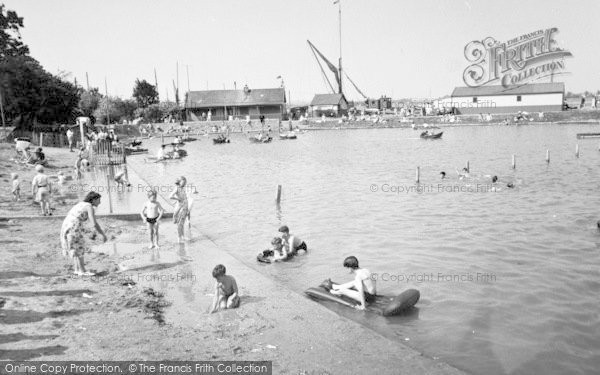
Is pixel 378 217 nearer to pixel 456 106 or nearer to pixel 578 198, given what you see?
pixel 578 198

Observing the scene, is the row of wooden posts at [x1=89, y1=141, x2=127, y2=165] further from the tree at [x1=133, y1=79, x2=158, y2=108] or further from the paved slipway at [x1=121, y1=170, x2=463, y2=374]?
the tree at [x1=133, y1=79, x2=158, y2=108]

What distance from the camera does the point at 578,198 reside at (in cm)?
2550

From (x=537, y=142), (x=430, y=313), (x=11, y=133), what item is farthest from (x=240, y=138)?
(x=430, y=313)

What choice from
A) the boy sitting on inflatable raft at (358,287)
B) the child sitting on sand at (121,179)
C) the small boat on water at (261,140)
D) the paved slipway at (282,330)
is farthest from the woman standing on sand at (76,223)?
the small boat on water at (261,140)

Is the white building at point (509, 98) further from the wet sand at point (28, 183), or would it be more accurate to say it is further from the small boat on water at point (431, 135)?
the wet sand at point (28, 183)

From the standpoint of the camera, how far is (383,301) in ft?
37.1

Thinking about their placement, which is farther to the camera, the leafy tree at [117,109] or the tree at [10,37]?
the leafy tree at [117,109]

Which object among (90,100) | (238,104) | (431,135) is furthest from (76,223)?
(238,104)

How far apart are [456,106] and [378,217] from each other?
73.6 metres

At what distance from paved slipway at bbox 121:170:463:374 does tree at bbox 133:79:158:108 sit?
99.3 meters

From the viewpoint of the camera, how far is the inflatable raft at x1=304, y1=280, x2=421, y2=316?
35.5ft

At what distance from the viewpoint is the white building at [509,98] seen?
85125 mm

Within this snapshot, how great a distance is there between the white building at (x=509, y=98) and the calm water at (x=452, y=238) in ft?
146

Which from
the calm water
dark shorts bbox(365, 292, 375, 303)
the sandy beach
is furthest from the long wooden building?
dark shorts bbox(365, 292, 375, 303)
